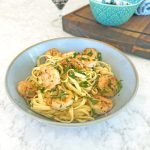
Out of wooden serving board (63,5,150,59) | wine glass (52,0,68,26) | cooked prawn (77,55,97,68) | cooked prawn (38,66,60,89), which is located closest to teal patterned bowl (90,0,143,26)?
wooden serving board (63,5,150,59)

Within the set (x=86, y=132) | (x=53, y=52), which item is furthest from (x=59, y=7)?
(x=86, y=132)

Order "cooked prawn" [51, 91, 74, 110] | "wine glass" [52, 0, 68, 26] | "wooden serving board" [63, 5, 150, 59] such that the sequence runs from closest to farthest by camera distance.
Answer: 1. "cooked prawn" [51, 91, 74, 110]
2. "wooden serving board" [63, 5, 150, 59]
3. "wine glass" [52, 0, 68, 26]

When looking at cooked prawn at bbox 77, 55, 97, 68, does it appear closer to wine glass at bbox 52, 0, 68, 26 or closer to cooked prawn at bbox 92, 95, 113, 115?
cooked prawn at bbox 92, 95, 113, 115

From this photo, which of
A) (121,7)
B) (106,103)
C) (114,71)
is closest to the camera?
(106,103)

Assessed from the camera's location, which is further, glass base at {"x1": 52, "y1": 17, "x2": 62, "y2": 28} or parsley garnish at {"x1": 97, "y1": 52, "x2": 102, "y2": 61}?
glass base at {"x1": 52, "y1": 17, "x2": 62, "y2": 28}

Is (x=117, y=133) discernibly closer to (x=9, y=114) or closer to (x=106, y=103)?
(x=106, y=103)

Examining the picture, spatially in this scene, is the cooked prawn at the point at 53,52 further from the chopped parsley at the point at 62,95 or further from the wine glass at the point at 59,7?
the wine glass at the point at 59,7

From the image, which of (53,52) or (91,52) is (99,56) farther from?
(53,52)

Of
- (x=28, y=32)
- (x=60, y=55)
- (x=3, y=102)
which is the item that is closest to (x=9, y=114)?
(x=3, y=102)

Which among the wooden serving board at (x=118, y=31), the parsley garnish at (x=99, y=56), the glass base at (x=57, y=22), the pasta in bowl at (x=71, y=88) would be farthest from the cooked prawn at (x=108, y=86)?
the glass base at (x=57, y=22)
